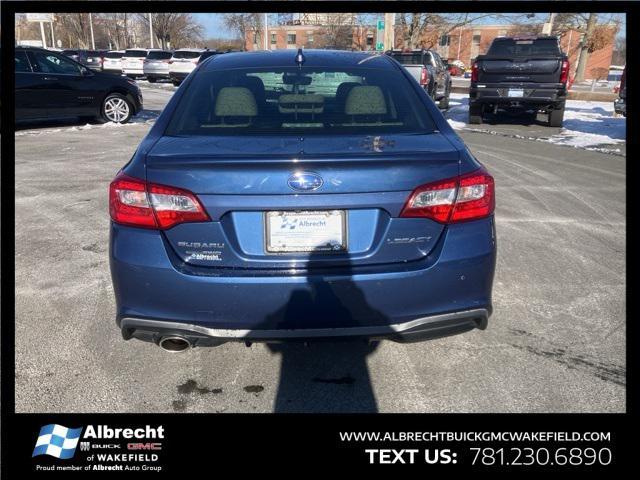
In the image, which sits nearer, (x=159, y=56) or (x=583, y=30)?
(x=583, y=30)

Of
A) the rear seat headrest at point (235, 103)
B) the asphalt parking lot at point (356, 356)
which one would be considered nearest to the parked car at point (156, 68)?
the asphalt parking lot at point (356, 356)

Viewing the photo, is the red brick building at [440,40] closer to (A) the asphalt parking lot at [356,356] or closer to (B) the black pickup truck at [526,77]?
(B) the black pickup truck at [526,77]

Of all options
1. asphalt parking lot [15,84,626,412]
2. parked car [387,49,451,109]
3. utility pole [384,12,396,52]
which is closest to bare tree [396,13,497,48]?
utility pole [384,12,396,52]

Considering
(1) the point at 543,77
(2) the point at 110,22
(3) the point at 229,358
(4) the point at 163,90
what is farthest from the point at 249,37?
(3) the point at 229,358

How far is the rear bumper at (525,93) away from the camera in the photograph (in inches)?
506

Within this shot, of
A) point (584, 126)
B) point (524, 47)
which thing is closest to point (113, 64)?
point (524, 47)

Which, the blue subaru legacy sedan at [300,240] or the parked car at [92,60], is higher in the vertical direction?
the parked car at [92,60]

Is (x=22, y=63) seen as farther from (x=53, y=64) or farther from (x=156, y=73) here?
(x=156, y=73)

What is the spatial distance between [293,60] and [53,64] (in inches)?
432

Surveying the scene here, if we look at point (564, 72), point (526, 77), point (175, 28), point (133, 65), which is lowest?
point (526, 77)

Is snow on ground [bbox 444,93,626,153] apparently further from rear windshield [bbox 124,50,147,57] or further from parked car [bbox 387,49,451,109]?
rear windshield [bbox 124,50,147,57]

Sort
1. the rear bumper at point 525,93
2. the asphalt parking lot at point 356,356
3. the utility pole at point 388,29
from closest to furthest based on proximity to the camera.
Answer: the asphalt parking lot at point 356,356 → the rear bumper at point 525,93 → the utility pole at point 388,29

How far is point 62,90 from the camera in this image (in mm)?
12234

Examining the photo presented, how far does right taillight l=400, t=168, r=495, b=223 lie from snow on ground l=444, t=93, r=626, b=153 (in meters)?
9.78
